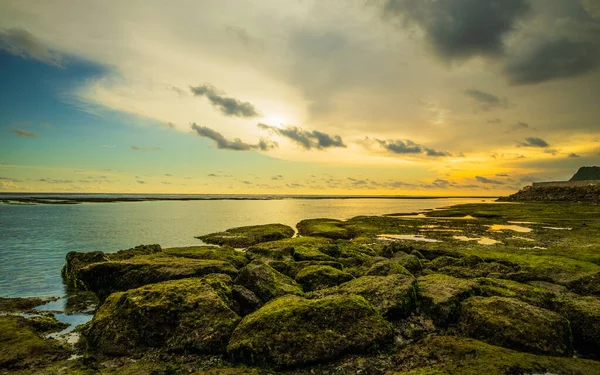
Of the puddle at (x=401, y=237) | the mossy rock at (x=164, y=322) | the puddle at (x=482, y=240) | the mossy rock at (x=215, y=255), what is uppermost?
the mossy rock at (x=164, y=322)

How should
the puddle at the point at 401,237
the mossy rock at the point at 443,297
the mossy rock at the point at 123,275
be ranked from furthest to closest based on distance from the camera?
1. the puddle at the point at 401,237
2. the mossy rock at the point at 123,275
3. the mossy rock at the point at 443,297

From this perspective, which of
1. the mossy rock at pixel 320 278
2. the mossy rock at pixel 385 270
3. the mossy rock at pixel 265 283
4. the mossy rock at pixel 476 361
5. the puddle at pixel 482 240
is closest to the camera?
the mossy rock at pixel 476 361

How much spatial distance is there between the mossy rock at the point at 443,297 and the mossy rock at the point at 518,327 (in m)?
0.72

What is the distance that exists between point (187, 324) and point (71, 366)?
12.2 feet

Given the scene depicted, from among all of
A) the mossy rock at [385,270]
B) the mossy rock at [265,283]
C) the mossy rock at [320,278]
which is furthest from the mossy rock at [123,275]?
the mossy rock at [385,270]

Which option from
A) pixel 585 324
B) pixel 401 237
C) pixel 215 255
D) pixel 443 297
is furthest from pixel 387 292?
pixel 401 237

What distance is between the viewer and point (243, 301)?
44.7 feet

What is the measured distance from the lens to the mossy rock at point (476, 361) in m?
8.28

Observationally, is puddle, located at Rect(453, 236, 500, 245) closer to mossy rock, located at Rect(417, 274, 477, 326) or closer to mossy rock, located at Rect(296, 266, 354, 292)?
mossy rock, located at Rect(417, 274, 477, 326)

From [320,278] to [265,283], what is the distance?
3.39 metres

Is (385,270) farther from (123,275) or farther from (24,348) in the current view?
(24,348)

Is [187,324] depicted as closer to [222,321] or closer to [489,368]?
[222,321]

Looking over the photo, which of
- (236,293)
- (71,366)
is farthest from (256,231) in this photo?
(71,366)

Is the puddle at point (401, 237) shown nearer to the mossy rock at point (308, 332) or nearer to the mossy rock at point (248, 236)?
the mossy rock at point (248, 236)
